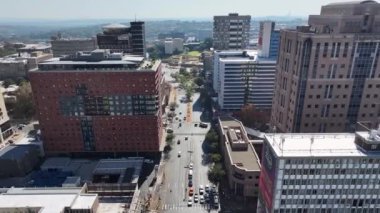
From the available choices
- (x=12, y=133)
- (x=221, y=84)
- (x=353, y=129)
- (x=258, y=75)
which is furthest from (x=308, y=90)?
(x=12, y=133)

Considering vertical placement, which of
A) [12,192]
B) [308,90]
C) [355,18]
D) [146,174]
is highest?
[355,18]

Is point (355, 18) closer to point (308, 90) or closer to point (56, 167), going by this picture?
point (308, 90)

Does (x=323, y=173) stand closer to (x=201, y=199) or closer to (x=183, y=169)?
(x=201, y=199)

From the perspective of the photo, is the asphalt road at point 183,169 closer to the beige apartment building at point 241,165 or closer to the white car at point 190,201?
the white car at point 190,201

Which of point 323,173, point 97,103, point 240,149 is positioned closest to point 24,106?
point 97,103

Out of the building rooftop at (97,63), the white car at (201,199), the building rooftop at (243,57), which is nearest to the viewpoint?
the white car at (201,199)

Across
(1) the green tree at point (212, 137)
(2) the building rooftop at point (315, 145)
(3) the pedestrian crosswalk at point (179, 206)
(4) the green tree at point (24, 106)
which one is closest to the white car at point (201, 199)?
(3) the pedestrian crosswalk at point (179, 206)
